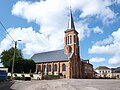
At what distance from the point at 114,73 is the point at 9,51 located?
276 ft

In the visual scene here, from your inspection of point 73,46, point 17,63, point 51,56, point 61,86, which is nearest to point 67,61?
point 73,46

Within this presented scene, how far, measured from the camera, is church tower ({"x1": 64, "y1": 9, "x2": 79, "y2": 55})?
244 feet

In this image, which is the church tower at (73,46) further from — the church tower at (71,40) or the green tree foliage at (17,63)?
the green tree foliage at (17,63)

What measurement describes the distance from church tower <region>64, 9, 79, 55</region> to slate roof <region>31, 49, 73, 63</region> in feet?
7.20

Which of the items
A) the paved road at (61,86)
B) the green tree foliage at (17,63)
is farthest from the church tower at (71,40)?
the paved road at (61,86)

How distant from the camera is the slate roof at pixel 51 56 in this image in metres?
74.5

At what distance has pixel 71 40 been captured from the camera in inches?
2982

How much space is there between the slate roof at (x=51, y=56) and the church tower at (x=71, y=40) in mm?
2194

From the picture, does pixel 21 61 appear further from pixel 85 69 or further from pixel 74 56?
pixel 85 69

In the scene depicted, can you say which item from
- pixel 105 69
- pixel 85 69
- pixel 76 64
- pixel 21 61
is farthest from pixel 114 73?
pixel 21 61

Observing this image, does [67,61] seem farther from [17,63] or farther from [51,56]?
[17,63]

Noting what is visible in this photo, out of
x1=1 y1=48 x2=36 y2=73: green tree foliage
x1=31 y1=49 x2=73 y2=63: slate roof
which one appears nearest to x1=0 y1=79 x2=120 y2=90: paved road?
x1=1 y1=48 x2=36 y2=73: green tree foliage

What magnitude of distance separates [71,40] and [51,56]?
11.7 meters

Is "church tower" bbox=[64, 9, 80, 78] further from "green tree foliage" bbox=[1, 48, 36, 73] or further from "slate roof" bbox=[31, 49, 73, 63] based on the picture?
"green tree foliage" bbox=[1, 48, 36, 73]
